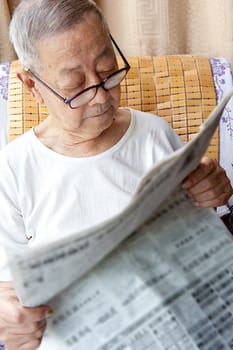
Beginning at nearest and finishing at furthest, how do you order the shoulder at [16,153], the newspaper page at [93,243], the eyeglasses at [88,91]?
the newspaper page at [93,243], the eyeglasses at [88,91], the shoulder at [16,153]

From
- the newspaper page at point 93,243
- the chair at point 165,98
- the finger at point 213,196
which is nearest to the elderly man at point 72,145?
the finger at point 213,196

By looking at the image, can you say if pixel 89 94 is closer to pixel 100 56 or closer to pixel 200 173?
pixel 100 56

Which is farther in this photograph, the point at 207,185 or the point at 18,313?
the point at 207,185

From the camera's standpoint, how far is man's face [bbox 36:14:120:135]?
76cm

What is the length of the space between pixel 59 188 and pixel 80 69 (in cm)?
23

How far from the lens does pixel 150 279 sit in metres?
0.61

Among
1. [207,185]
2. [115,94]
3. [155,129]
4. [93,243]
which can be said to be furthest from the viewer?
[155,129]

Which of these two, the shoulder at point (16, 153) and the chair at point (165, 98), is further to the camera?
the chair at point (165, 98)

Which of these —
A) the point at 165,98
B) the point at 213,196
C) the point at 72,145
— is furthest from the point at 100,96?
the point at 165,98

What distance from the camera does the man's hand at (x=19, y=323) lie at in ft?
1.97

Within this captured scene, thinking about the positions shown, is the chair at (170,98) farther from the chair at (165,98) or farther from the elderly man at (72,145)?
the elderly man at (72,145)

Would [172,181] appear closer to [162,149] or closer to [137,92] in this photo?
[162,149]

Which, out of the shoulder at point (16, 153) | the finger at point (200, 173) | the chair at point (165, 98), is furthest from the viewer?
the chair at point (165, 98)

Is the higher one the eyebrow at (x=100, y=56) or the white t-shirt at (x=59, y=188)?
the eyebrow at (x=100, y=56)
